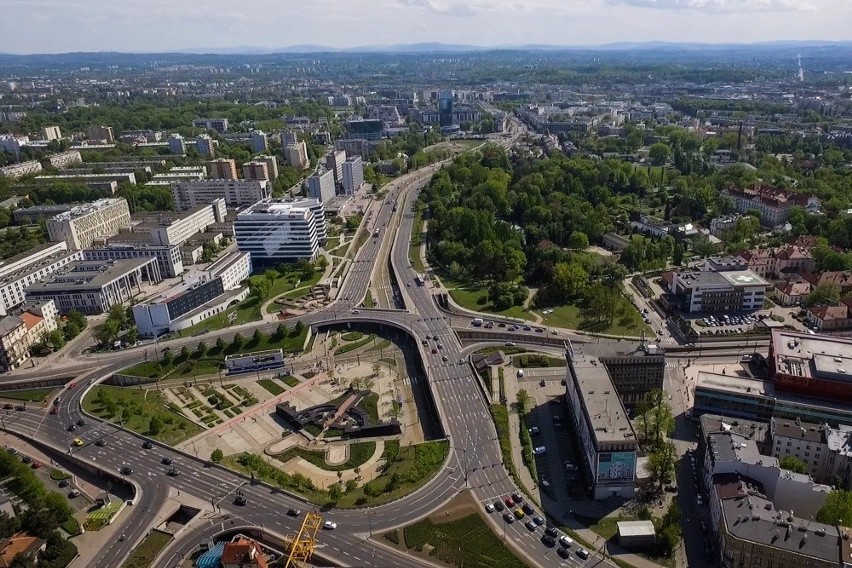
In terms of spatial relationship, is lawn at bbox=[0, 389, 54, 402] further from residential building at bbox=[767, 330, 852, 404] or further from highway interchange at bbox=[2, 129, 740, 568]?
residential building at bbox=[767, 330, 852, 404]

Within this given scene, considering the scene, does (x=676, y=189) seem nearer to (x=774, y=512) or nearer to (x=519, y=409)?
(x=519, y=409)

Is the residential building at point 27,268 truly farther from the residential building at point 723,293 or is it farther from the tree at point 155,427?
the residential building at point 723,293

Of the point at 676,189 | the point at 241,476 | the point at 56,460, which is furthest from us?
the point at 676,189

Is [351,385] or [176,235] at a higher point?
[176,235]

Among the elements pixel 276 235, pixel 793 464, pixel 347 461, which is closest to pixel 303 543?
pixel 347 461

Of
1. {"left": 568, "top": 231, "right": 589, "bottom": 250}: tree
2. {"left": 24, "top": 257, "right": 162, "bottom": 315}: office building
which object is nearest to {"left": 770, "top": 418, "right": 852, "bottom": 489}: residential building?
{"left": 568, "top": 231, "right": 589, "bottom": 250}: tree

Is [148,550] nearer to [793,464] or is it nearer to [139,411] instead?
[139,411]

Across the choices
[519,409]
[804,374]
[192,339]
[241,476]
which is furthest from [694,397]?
[192,339]
